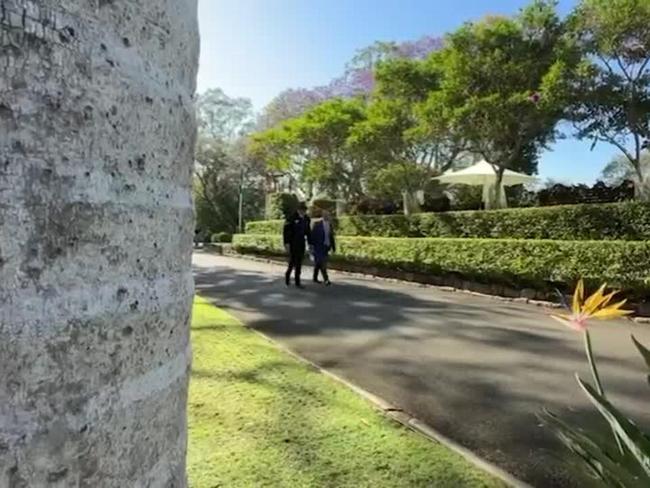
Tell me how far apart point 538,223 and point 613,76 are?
214 inches

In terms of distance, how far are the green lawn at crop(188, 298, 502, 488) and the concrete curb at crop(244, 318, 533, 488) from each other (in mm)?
77

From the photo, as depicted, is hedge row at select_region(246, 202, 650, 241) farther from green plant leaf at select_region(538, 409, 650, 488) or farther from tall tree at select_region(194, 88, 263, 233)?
tall tree at select_region(194, 88, 263, 233)

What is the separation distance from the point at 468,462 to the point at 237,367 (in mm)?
2667

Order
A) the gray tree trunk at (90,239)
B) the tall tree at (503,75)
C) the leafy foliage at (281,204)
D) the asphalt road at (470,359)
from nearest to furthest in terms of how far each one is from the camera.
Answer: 1. the gray tree trunk at (90,239)
2. the asphalt road at (470,359)
3. the tall tree at (503,75)
4. the leafy foliage at (281,204)

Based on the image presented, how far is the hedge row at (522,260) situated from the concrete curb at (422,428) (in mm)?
6358

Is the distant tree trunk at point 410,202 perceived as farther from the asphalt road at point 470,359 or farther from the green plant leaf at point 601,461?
the green plant leaf at point 601,461

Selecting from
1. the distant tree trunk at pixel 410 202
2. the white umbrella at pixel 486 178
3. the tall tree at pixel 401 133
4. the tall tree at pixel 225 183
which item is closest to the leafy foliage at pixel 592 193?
the white umbrella at pixel 486 178

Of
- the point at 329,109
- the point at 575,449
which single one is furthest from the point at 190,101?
the point at 329,109

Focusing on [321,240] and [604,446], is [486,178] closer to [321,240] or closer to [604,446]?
[321,240]

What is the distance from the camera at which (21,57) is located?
0.73 meters

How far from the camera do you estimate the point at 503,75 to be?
1620 centimetres

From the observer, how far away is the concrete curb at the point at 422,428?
345 centimetres

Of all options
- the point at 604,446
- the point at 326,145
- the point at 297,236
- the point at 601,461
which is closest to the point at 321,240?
the point at 297,236

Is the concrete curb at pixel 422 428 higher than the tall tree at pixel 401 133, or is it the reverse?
the tall tree at pixel 401 133
